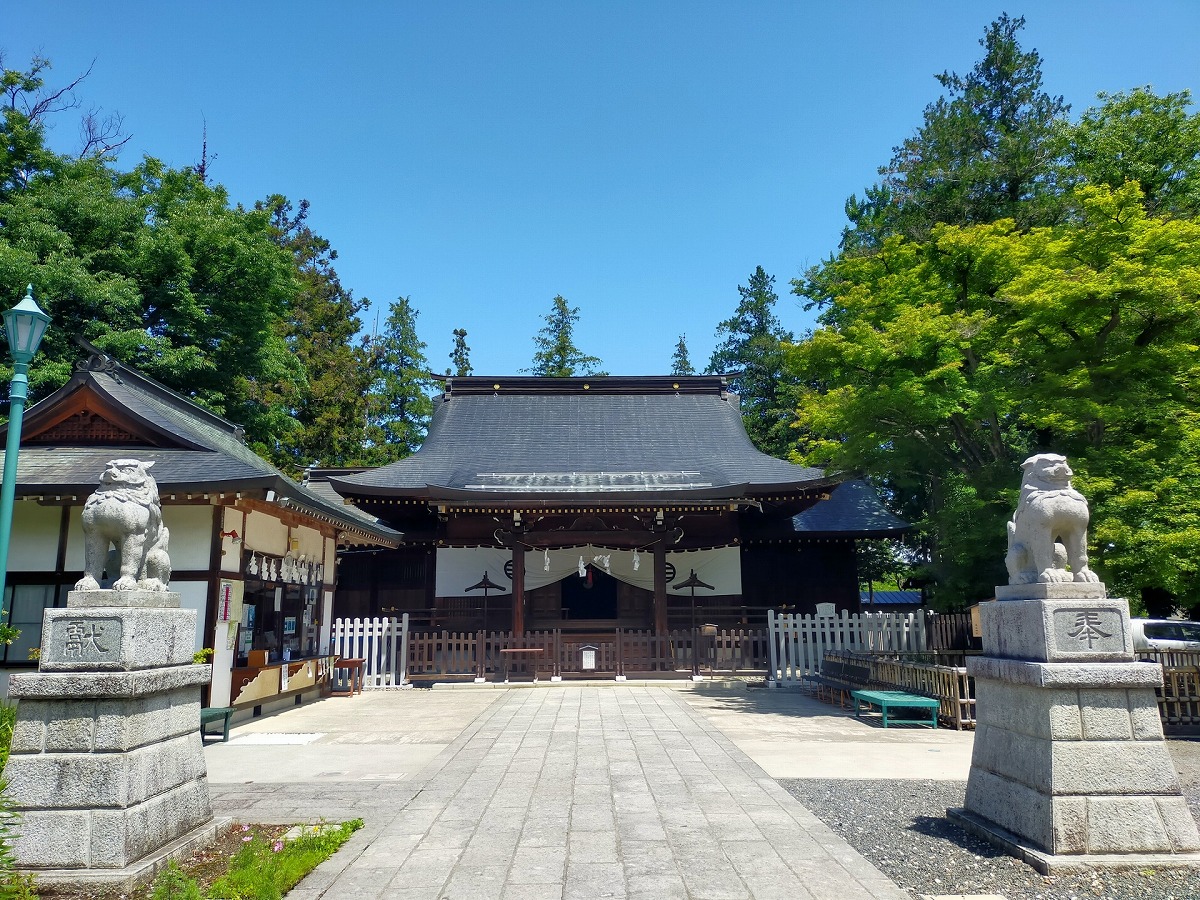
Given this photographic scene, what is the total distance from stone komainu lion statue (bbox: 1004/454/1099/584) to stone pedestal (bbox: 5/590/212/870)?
5.60 metres

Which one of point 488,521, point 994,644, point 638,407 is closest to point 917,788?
point 994,644

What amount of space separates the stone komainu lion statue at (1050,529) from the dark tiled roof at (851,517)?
11893 millimetres

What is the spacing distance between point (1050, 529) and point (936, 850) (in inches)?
86.6

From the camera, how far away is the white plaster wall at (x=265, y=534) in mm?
11039

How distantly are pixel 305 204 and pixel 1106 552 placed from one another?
118 ft

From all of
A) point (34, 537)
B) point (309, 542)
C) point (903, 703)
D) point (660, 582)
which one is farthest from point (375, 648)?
point (903, 703)

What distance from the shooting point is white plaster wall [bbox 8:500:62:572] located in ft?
33.4

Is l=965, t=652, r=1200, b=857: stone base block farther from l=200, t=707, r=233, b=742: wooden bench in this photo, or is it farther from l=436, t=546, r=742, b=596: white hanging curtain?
l=436, t=546, r=742, b=596: white hanging curtain

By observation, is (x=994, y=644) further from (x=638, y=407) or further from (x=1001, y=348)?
(x=638, y=407)

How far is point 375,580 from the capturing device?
1827 centimetres

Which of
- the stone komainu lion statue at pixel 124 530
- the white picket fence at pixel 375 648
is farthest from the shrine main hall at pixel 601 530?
the stone komainu lion statue at pixel 124 530

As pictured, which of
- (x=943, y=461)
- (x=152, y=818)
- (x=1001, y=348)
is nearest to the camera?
(x=152, y=818)

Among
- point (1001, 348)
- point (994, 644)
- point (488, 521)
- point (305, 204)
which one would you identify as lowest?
point (994, 644)

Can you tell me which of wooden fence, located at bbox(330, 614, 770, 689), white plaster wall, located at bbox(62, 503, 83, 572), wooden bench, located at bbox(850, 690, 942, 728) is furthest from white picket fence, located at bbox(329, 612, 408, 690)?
wooden bench, located at bbox(850, 690, 942, 728)
